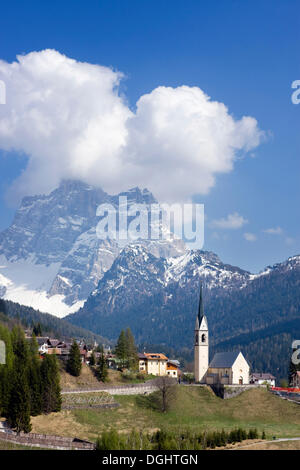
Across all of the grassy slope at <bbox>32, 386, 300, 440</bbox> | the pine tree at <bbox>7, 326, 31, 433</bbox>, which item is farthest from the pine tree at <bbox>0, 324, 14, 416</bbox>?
the grassy slope at <bbox>32, 386, 300, 440</bbox>

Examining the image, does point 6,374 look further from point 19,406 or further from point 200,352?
point 200,352

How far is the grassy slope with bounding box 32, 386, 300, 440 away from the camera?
91.2 metres

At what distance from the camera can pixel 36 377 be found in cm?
9469

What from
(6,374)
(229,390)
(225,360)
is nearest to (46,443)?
(6,374)

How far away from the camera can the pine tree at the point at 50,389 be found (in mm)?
94250

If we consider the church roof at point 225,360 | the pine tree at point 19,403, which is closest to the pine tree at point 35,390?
the pine tree at point 19,403

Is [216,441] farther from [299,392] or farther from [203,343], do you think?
[203,343]

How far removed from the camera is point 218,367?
137 metres

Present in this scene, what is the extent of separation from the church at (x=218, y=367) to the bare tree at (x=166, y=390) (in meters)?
15.7

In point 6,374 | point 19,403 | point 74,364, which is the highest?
point 74,364

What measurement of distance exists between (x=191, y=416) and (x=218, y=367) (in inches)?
1265
